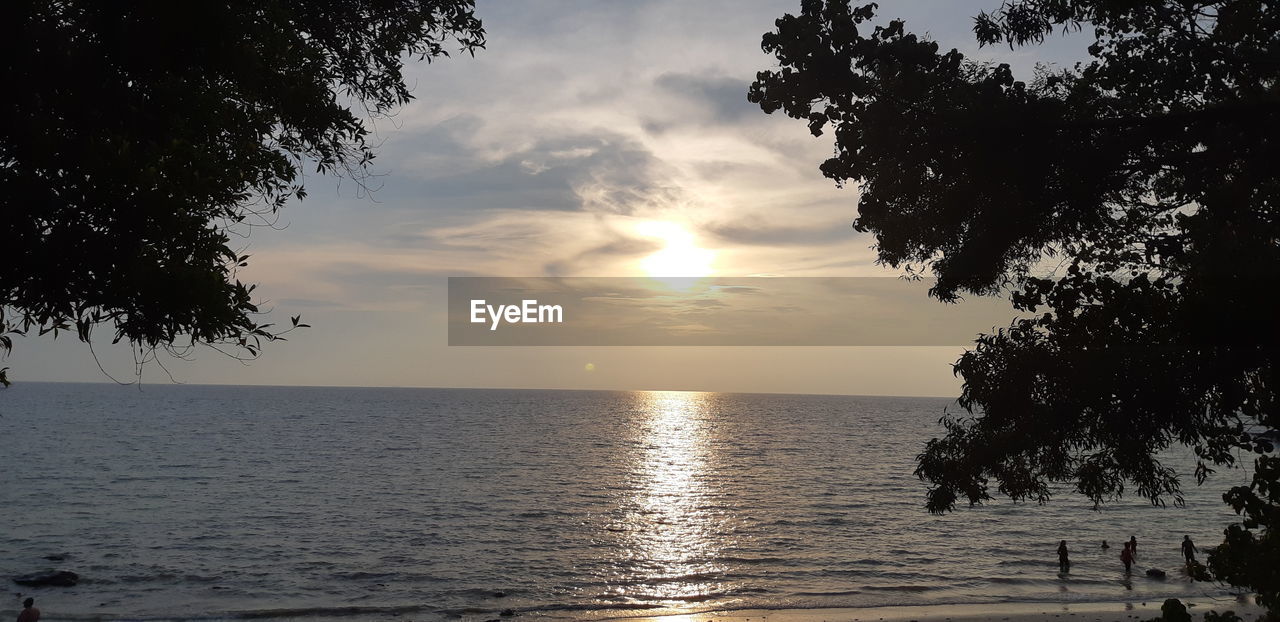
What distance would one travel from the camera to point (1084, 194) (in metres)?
13.4

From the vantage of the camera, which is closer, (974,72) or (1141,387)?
(1141,387)

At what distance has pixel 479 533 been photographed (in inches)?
1758

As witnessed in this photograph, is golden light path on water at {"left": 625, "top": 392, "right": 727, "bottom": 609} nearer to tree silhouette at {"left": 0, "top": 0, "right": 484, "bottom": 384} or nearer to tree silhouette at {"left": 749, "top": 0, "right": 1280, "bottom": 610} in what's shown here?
tree silhouette at {"left": 749, "top": 0, "right": 1280, "bottom": 610}

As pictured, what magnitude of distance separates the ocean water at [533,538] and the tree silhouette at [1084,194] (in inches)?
732

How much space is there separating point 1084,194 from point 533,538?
1392 inches

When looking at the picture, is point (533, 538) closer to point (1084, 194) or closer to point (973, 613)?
point (973, 613)

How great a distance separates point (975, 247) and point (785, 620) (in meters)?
18.2

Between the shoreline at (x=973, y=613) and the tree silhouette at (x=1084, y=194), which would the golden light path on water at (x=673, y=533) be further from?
the tree silhouette at (x=1084, y=194)

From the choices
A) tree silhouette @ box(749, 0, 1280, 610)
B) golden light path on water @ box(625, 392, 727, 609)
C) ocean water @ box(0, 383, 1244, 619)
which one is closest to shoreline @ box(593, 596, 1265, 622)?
ocean water @ box(0, 383, 1244, 619)

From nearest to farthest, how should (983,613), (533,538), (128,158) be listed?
(128,158), (983,613), (533,538)

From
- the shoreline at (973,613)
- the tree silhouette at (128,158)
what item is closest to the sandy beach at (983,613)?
the shoreline at (973,613)

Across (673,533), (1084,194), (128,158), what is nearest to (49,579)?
(673,533)

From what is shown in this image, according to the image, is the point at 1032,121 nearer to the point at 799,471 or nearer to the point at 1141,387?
the point at 1141,387

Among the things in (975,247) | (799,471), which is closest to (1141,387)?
(975,247)
